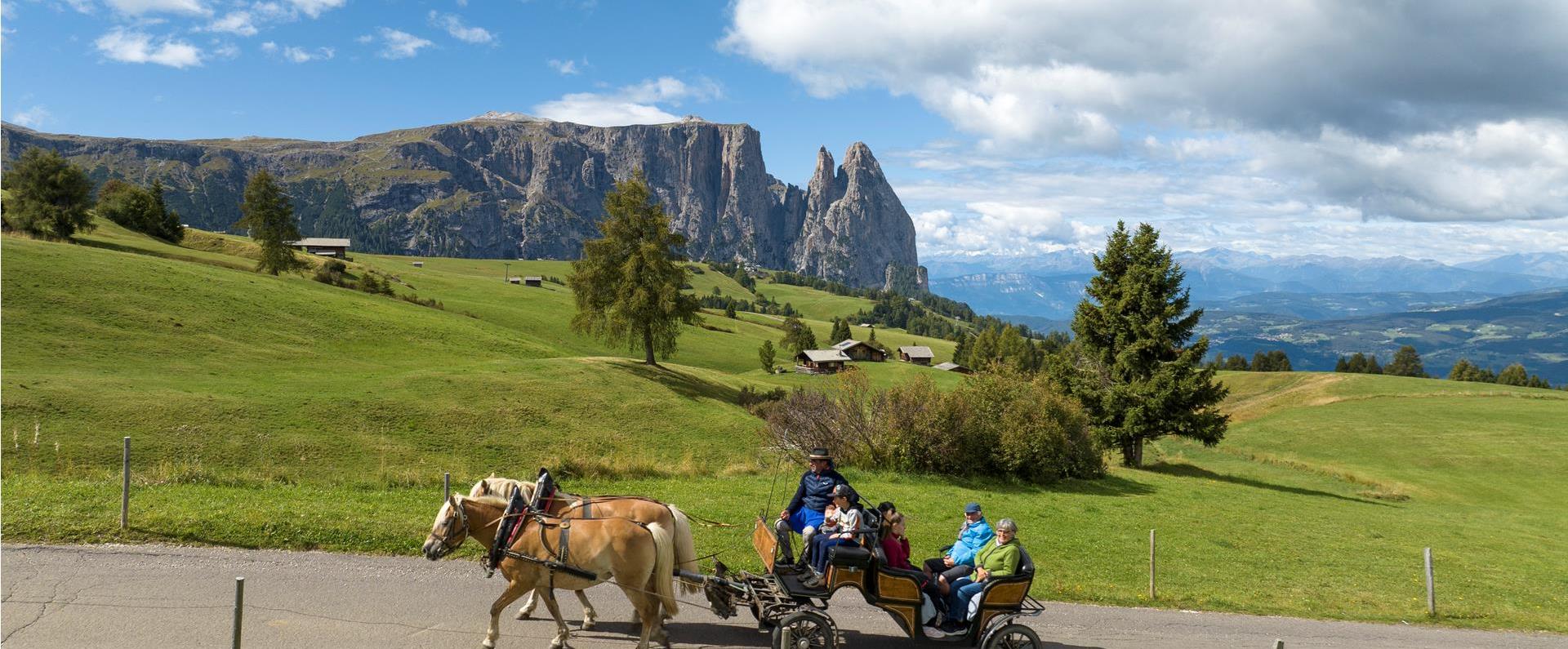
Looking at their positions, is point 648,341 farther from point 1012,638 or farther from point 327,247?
point 327,247

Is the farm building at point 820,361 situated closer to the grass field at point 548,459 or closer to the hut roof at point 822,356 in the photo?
the hut roof at point 822,356

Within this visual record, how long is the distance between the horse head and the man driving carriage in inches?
155

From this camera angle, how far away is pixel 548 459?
2642cm

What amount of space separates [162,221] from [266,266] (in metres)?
27.8

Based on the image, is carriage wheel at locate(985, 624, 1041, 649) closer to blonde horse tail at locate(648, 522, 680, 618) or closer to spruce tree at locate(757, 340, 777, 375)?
blonde horse tail at locate(648, 522, 680, 618)

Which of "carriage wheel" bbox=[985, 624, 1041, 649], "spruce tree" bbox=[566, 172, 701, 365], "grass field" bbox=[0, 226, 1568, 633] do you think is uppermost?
"spruce tree" bbox=[566, 172, 701, 365]

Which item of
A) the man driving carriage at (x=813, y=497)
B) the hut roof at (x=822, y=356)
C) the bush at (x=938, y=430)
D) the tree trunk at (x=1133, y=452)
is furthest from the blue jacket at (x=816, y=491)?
the hut roof at (x=822, y=356)

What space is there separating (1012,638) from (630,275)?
40681 millimetres

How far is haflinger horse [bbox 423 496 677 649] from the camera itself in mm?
9062

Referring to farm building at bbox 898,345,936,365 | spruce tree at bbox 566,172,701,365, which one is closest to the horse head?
spruce tree at bbox 566,172,701,365

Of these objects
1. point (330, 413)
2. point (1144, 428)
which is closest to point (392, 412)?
point (330, 413)

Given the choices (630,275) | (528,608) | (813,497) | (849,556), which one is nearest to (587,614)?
(528,608)

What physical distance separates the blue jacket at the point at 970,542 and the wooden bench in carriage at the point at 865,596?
0.72 meters

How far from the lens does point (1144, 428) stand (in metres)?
35.5
